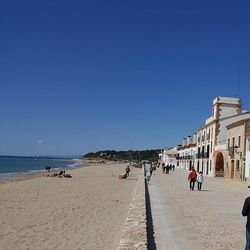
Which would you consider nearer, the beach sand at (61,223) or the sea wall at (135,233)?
the sea wall at (135,233)

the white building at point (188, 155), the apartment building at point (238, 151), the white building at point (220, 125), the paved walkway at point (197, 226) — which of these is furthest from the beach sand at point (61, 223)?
the white building at point (188, 155)

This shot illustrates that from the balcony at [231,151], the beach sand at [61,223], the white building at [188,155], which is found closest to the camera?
the beach sand at [61,223]

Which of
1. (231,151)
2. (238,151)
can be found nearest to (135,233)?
(238,151)

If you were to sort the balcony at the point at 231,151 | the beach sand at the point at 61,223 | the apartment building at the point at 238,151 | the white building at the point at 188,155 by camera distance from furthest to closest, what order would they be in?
1. the white building at the point at 188,155
2. the balcony at the point at 231,151
3. the apartment building at the point at 238,151
4. the beach sand at the point at 61,223

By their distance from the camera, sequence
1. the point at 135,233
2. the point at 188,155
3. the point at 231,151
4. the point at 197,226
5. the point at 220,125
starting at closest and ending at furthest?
1. the point at 135,233
2. the point at 197,226
3. the point at 231,151
4. the point at 220,125
5. the point at 188,155

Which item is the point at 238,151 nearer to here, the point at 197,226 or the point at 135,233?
the point at 197,226

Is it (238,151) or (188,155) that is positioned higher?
(188,155)

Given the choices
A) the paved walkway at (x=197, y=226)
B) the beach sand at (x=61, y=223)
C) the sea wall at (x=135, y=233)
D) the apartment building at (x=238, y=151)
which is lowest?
the beach sand at (x=61, y=223)

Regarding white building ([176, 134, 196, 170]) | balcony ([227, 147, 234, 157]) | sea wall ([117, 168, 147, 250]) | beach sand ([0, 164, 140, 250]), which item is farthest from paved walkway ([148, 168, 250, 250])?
white building ([176, 134, 196, 170])

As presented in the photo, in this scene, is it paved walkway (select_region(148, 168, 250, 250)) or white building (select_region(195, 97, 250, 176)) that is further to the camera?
Answer: white building (select_region(195, 97, 250, 176))

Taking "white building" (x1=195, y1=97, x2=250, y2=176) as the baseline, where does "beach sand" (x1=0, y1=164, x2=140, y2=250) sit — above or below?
below

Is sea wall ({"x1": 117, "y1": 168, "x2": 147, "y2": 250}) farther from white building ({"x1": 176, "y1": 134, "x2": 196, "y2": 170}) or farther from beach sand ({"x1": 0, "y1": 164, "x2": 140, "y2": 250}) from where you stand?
white building ({"x1": 176, "y1": 134, "x2": 196, "y2": 170})

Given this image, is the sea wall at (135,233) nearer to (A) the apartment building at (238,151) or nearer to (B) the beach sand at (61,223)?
(B) the beach sand at (61,223)

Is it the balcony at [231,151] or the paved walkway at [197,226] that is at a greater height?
the balcony at [231,151]
